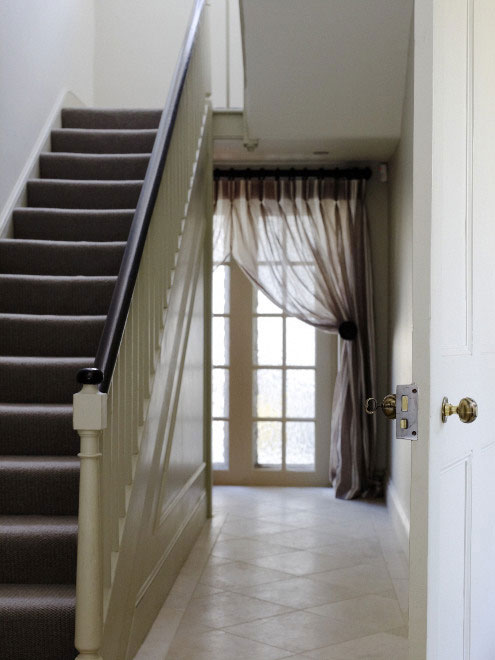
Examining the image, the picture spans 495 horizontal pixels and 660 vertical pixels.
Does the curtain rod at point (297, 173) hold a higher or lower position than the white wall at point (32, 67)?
lower

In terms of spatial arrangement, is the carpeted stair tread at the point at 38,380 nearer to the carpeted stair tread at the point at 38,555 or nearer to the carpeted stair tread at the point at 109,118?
the carpeted stair tread at the point at 38,555

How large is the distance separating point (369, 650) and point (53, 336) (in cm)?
197

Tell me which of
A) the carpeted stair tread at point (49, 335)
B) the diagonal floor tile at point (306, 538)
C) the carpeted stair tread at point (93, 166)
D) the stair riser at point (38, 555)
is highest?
the carpeted stair tread at point (93, 166)

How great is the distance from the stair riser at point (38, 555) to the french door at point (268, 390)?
3784 mm

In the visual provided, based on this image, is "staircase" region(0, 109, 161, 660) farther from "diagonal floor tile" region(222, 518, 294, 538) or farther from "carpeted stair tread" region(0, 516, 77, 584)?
"diagonal floor tile" region(222, 518, 294, 538)

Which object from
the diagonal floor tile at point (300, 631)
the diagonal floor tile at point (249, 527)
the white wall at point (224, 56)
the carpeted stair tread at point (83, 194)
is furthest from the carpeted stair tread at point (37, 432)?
the white wall at point (224, 56)

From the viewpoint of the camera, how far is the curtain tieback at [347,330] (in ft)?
20.8

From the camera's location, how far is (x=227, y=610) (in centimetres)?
376

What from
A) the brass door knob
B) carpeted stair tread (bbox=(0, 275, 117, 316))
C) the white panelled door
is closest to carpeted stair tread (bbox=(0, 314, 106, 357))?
carpeted stair tread (bbox=(0, 275, 117, 316))

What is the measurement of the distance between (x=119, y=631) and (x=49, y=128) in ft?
11.9

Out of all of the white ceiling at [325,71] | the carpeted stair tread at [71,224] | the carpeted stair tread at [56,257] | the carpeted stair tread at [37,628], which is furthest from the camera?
the carpeted stair tread at [71,224]

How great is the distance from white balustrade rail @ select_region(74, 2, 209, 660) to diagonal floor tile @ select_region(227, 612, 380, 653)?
92 centimetres

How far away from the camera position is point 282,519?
5.64 m

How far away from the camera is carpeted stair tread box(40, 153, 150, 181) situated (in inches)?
204
